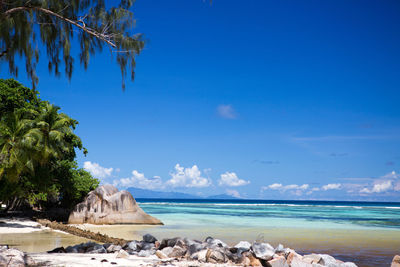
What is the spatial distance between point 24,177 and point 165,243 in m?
11.6

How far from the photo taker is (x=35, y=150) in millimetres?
16250

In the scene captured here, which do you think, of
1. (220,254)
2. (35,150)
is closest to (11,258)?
(220,254)

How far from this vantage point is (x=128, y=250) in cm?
795

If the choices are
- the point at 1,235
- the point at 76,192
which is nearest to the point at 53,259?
the point at 1,235

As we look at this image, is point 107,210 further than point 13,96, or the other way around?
point 107,210

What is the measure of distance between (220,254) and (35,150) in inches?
474

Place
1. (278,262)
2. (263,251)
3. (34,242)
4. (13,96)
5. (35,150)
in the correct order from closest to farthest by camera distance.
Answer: (278,262) < (263,251) < (34,242) < (35,150) < (13,96)

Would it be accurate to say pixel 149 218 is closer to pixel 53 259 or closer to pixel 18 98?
pixel 18 98

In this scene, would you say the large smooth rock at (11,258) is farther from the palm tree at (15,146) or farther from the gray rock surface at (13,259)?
the palm tree at (15,146)

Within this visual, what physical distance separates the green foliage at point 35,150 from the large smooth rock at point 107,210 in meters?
1.19

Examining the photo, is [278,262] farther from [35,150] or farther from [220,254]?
[35,150]

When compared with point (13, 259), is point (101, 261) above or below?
below

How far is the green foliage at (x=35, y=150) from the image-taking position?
583 inches

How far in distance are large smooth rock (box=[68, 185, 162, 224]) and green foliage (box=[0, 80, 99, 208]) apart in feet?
3.89
